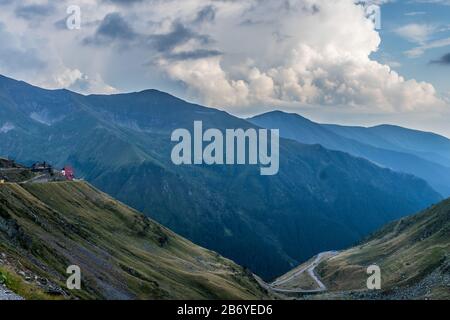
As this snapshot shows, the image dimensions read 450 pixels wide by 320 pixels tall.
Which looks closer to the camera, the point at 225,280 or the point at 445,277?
the point at 445,277

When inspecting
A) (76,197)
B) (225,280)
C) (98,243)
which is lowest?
(225,280)

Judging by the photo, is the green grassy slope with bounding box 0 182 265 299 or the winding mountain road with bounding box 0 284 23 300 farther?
the green grassy slope with bounding box 0 182 265 299

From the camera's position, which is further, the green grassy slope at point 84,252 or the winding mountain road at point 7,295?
the green grassy slope at point 84,252

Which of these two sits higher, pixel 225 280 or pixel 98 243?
pixel 98 243

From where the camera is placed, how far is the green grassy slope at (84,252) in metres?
86.7

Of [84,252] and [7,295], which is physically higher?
[84,252]

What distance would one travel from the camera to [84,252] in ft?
393

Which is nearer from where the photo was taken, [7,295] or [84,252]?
[7,295]

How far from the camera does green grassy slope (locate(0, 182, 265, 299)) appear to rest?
86.7 m

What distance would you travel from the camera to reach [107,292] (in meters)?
100
